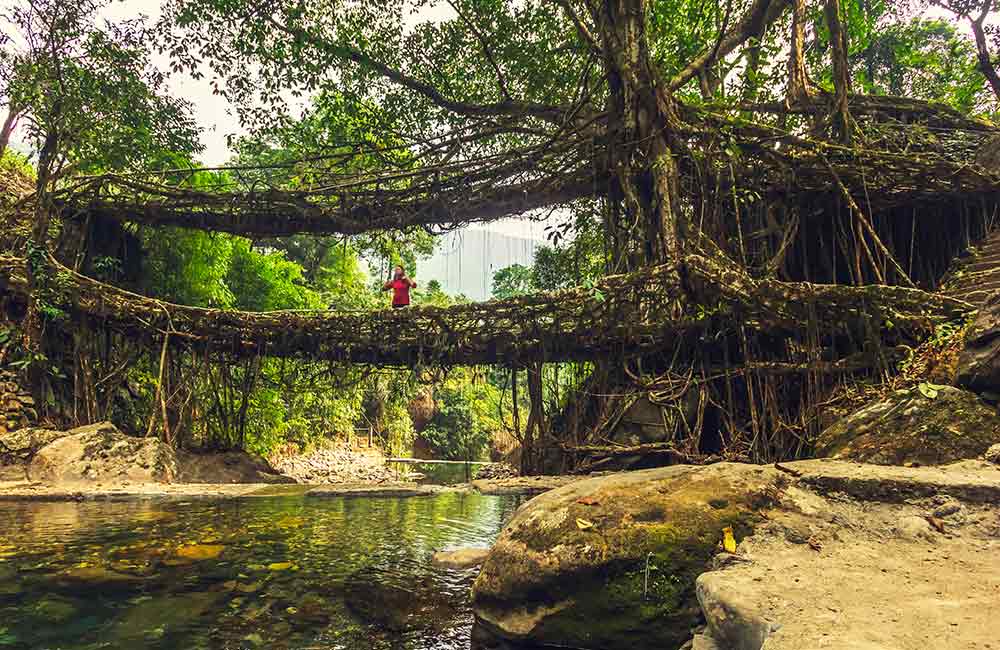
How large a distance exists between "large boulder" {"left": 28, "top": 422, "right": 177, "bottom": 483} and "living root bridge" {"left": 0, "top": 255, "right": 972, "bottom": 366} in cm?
170

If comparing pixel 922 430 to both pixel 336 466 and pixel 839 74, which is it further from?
pixel 336 466

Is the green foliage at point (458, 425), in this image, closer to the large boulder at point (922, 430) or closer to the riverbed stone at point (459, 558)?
the riverbed stone at point (459, 558)

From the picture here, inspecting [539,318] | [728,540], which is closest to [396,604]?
[728,540]

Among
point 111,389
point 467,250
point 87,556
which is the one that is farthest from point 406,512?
point 111,389

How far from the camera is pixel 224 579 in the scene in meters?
3.41

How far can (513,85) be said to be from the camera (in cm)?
966

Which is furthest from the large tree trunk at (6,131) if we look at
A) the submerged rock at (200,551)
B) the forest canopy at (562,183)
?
the submerged rock at (200,551)

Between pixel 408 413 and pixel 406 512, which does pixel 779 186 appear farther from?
pixel 408 413

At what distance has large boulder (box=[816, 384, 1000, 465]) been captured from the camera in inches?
116

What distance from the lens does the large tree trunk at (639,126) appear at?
6.22 m

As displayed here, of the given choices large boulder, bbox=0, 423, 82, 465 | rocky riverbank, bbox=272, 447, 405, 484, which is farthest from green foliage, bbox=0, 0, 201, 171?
rocky riverbank, bbox=272, 447, 405, 484

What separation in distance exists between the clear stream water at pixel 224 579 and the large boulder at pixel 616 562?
15.0 inches

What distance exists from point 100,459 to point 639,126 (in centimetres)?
768

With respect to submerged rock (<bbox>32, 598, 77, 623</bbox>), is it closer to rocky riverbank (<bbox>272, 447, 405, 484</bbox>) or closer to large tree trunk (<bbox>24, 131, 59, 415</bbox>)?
large tree trunk (<bbox>24, 131, 59, 415</bbox>)
